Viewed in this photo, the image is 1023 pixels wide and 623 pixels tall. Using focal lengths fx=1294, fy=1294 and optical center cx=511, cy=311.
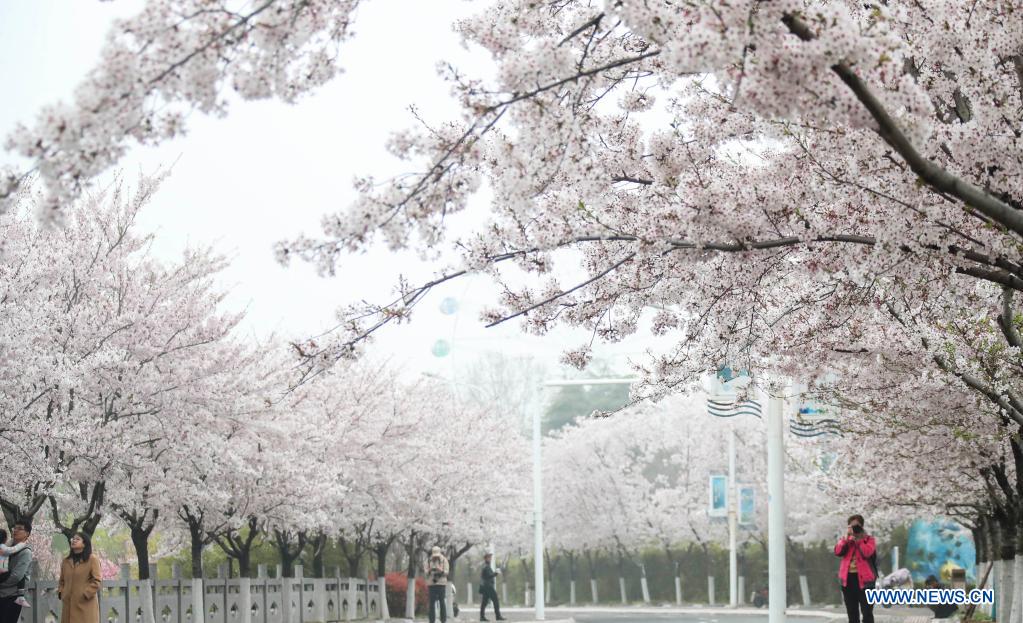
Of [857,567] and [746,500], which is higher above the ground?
[857,567]

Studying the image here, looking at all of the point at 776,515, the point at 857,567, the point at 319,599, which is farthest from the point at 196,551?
the point at 857,567

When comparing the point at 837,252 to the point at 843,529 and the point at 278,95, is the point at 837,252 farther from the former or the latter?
the point at 843,529

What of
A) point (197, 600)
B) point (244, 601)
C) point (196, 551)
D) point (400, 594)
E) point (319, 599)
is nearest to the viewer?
point (197, 600)

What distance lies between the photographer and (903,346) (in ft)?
40.5

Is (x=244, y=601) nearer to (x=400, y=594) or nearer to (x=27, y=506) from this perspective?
(x=27, y=506)

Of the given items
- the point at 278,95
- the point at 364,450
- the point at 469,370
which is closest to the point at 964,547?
the point at 364,450

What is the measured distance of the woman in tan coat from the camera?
15.2 metres

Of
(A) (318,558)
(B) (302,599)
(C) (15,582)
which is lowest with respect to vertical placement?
(B) (302,599)

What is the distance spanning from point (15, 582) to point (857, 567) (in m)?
9.75

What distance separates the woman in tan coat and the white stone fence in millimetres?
1510

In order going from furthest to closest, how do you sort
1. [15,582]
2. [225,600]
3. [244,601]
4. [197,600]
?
[244,601] → [225,600] → [197,600] → [15,582]

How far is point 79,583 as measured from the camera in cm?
1517

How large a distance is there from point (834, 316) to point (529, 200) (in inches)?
168

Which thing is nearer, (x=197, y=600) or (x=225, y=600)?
(x=197, y=600)
